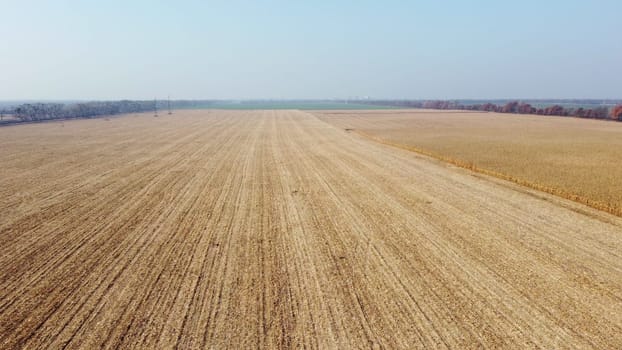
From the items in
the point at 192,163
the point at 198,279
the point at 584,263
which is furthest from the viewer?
the point at 192,163

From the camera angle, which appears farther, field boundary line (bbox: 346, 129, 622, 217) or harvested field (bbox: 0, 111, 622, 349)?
field boundary line (bbox: 346, 129, 622, 217)

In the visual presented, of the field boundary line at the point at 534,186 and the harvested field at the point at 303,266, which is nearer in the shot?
the harvested field at the point at 303,266

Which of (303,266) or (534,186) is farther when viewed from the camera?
(534,186)

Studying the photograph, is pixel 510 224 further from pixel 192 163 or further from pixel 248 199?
pixel 192 163

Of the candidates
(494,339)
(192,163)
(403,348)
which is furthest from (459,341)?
(192,163)

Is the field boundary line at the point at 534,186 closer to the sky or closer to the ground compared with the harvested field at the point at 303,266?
closer to the sky

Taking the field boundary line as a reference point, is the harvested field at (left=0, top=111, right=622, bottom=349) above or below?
below

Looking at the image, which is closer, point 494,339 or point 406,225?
point 494,339

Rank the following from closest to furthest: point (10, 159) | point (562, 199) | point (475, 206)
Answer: point (475, 206) < point (562, 199) < point (10, 159)
